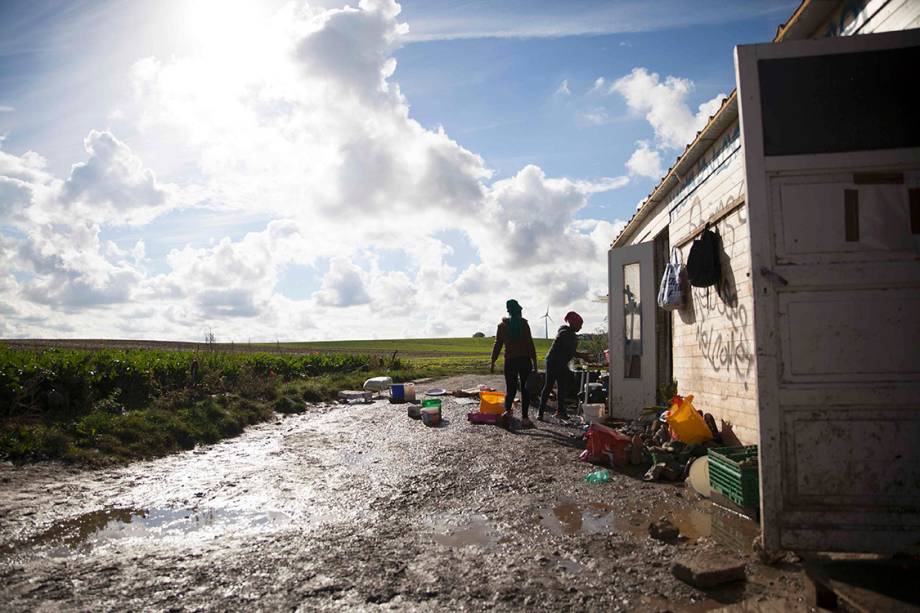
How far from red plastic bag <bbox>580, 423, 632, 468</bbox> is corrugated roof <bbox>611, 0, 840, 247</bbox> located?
360cm

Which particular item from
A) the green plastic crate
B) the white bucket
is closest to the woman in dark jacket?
the white bucket

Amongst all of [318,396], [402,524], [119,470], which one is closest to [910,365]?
[402,524]

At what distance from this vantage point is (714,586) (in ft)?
10.4

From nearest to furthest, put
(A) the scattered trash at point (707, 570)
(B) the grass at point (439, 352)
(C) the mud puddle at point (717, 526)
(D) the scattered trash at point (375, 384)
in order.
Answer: (A) the scattered trash at point (707, 570) → (C) the mud puddle at point (717, 526) → (D) the scattered trash at point (375, 384) → (B) the grass at point (439, 352)

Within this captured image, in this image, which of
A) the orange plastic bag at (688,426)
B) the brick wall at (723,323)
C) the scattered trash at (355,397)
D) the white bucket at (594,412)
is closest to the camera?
the brick wall at (723,323)

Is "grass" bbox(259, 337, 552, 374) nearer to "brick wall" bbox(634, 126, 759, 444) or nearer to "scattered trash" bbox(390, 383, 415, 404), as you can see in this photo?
"scattered trash" bbox(390, 383, 415, 404)

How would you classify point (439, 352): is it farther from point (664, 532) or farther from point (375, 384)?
point (664, 532)

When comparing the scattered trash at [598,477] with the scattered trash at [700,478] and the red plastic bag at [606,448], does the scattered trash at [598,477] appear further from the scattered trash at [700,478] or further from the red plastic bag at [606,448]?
the scattered trash at [700,478]

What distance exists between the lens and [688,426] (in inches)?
251

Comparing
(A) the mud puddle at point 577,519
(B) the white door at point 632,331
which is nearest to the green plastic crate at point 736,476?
(A) the mud puddle at point 577,519

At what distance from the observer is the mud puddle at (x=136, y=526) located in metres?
4.12

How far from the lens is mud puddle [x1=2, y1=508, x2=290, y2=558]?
4.12 meters

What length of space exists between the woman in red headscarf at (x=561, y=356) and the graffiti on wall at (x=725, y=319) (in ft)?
8.74

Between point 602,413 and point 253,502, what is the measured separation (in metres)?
5.76
